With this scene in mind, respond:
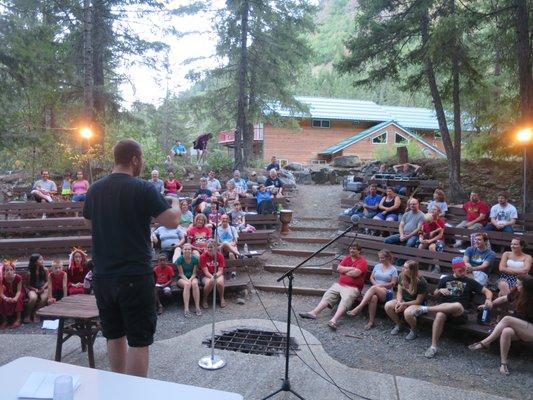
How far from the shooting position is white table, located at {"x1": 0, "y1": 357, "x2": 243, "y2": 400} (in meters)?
1.77

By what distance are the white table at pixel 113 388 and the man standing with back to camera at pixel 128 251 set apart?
0.59 metres

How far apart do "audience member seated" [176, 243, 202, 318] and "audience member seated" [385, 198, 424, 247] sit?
3980 mm

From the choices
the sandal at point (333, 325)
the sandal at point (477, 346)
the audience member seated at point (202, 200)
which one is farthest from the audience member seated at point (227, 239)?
the sandal at point (477, 346)

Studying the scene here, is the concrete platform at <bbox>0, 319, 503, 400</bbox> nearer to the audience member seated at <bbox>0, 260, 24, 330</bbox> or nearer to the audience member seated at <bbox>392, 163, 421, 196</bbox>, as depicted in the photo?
the audience member seated at <bbox>0, 260, 24, 330</bbox>

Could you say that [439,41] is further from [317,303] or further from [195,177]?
[195,177]

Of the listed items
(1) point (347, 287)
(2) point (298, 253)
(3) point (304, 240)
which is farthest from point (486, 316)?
(3) point (304, 240)

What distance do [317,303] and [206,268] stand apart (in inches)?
82.3

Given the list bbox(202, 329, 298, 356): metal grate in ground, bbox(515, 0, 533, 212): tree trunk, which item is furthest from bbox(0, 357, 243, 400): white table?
bbox(515, 0, 533, 212): tree trunk

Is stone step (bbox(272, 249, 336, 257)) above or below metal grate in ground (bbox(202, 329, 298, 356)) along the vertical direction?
above

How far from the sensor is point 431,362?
5297 millimetres

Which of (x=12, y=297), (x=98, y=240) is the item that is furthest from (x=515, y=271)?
(x=12, y=297)

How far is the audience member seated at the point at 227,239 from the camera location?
27.4ft

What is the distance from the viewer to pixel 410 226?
8578 millimetres

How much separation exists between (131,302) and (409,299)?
474cm
